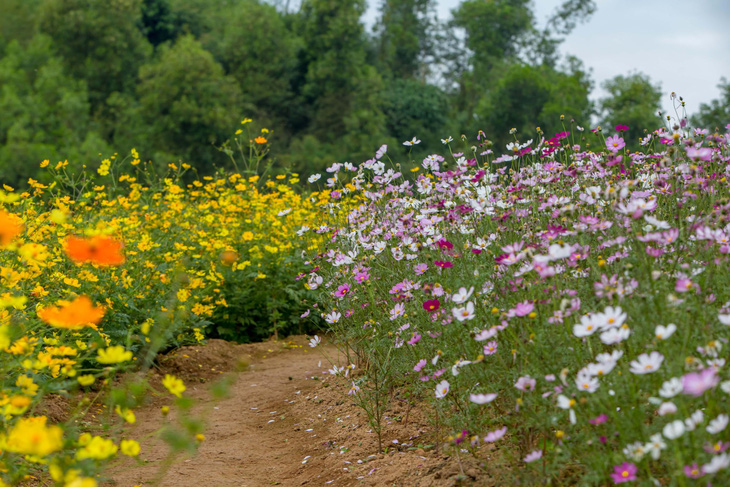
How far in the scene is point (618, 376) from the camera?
2123mm

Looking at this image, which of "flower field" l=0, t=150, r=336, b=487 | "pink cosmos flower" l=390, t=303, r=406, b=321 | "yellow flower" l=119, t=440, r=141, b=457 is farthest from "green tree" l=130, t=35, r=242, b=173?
"yellow flower" l=119, t=440, r=141, b=457

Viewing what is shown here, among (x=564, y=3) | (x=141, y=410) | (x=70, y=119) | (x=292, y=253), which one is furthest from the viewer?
(x=564, y=3)

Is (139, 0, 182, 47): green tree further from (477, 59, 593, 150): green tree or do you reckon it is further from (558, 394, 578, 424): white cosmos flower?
(558, 394, 578, 424): white cosmos flower

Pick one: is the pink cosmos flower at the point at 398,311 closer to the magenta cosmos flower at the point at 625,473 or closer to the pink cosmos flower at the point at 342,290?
the pink cosmos flower at the point at 342,290

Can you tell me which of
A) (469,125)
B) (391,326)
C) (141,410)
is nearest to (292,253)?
(141,410)

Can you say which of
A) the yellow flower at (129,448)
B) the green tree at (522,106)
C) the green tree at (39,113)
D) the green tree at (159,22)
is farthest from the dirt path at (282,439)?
the green tree at (159,22)

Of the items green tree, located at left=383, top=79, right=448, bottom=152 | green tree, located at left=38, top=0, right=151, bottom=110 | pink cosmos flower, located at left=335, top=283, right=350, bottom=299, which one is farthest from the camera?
green tree, located at left=383, top=79, right=448, bottom=152

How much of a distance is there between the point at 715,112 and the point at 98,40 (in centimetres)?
2787

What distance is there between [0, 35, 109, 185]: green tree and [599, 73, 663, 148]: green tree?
2628 centimetres

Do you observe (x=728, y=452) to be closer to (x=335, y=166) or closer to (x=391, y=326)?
(x=391, y=326)

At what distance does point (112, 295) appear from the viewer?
4773 mm

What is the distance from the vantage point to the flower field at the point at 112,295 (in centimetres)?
192

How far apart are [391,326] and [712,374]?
2.27 meters

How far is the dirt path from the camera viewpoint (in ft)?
10.8
